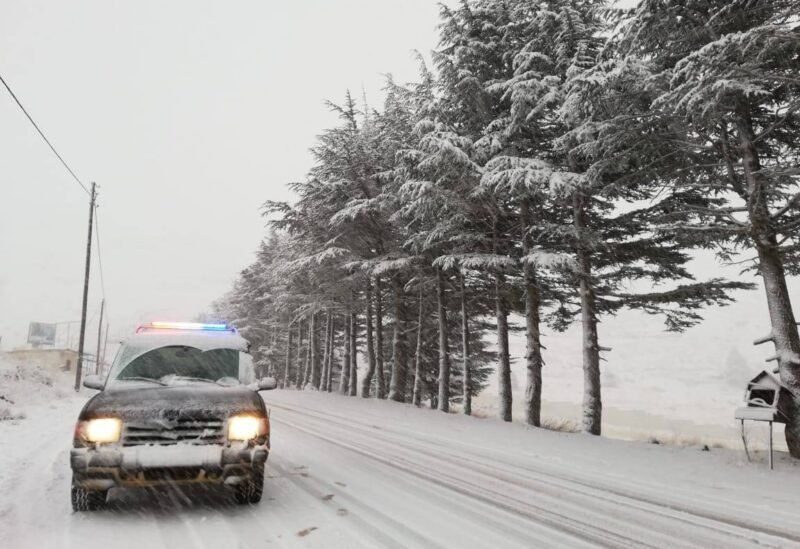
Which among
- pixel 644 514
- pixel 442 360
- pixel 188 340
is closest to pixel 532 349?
pixel 442 360

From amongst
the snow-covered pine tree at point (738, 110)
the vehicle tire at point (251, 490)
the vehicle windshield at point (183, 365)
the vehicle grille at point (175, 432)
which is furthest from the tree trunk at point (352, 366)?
the vehicle grille at point (175, 432)

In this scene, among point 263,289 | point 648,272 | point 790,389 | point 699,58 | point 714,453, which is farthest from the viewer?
point 263,289

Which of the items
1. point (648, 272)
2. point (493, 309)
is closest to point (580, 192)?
point (648, 272)

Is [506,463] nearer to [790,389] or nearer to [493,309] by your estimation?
[790,389]

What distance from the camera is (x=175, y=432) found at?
4.72 metres

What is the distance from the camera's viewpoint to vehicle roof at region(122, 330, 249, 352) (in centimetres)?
599

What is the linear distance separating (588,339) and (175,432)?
1091 centimetres

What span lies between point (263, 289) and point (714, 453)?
39653mm

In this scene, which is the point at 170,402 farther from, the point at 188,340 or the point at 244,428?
the point at 188,340

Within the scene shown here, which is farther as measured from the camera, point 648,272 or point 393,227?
point 393,227

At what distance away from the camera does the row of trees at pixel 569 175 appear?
895 centimetres

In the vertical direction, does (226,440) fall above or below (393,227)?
below

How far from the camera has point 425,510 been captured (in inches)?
204

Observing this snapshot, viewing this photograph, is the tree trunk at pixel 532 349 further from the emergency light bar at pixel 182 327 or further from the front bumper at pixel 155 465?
the front bumper at pixel 155 465
